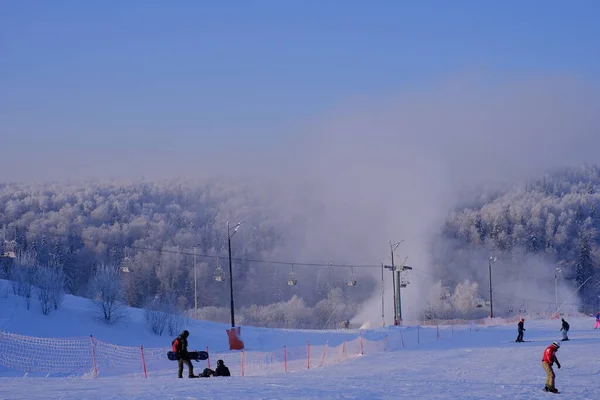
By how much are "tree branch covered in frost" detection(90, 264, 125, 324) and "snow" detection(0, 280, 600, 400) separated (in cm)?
247

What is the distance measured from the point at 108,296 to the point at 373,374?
3943 cm

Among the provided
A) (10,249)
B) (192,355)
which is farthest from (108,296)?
(192,355)

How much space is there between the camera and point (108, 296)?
63.8 m

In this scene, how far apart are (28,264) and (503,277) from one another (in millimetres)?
119467

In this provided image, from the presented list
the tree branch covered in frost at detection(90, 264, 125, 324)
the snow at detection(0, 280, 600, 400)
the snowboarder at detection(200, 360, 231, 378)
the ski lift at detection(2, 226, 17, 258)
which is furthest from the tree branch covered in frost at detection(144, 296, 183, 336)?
the snowboarder at detection(200, 360, 231, 378)

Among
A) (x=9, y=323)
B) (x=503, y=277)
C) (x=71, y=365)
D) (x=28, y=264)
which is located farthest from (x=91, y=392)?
(x=503, y=277)

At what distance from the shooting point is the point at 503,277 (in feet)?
582

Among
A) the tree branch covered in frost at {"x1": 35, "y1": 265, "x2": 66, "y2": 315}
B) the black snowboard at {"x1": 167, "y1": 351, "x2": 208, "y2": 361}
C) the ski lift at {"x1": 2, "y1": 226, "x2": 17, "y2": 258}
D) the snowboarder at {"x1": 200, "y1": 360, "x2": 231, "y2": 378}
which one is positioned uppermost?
the ski lift at {"x1": 2, "y1": 226, "x2": 17, "y2": 258}

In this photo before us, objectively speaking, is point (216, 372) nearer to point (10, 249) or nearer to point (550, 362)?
point (550, 362)

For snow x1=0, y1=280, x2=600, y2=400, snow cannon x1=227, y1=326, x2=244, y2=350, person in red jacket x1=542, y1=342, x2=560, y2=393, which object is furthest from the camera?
snow cannon x1=227, y1=326, x2=244, y2=350

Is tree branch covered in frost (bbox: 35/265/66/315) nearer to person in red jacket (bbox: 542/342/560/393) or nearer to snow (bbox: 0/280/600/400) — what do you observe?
snow (bbox: 0/280/600/400)

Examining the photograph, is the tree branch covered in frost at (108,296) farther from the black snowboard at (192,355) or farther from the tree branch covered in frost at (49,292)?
the black snowboard at (192,355)

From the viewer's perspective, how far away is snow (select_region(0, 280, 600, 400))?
22.4 m

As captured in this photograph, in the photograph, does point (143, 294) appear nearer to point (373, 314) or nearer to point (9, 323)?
point (373, 314)
